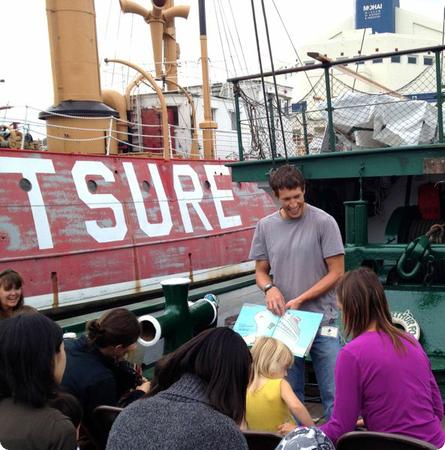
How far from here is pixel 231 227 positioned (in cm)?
1398

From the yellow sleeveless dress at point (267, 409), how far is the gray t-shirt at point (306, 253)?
876mm

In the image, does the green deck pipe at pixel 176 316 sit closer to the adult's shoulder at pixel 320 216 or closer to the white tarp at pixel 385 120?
the adult's shoulder at pixel 320 216

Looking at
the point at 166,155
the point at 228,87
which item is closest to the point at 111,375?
the point at 166,155

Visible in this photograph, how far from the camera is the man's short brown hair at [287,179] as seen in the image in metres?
3.91

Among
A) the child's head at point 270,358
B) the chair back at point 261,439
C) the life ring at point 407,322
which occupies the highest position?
the child's head at point 270,358

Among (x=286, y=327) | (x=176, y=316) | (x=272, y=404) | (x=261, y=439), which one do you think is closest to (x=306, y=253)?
(x=286, y=327)

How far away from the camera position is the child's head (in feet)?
11.0

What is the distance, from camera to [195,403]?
1.85 metres

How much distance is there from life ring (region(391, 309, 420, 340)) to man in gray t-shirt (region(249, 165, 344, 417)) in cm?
147

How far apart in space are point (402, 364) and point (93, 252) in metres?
8.39

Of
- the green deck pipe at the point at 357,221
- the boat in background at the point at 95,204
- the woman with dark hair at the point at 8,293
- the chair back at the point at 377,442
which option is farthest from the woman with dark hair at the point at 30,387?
the boat in background at the point at 95,204

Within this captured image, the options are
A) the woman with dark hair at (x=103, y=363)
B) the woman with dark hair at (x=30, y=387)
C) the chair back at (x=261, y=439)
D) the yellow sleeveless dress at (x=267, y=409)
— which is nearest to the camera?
the woman with dark hair at (x=30, y=387)

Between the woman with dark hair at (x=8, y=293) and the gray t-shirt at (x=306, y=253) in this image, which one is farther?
the woman with dark hair at (x=8, y=293)

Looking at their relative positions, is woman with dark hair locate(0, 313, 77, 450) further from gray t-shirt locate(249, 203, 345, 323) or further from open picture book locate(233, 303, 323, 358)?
gray t-shirt locate(249, 203, 345, 323)
